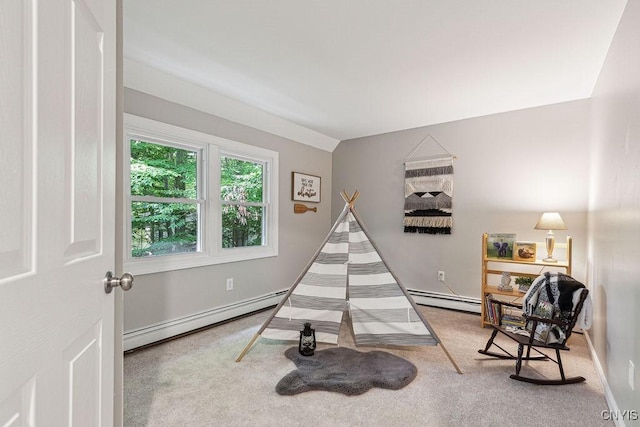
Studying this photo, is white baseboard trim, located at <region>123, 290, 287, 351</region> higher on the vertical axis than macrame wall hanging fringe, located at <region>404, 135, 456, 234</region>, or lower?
lower

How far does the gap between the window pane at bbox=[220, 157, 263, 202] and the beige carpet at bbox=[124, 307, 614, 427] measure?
160 cm

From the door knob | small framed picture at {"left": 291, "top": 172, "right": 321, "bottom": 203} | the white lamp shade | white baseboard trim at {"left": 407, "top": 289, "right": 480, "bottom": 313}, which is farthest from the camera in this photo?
small framed picture at {"left": 291, "top": 172, "right": 321, "bottom": 203}

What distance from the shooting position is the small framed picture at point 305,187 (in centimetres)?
430

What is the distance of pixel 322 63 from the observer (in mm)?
2516

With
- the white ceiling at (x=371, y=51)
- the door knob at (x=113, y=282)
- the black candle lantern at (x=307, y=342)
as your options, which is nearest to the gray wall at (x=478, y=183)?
the white ceiling at (x=371, y=51)

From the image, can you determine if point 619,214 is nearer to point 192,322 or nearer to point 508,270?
point 508,270

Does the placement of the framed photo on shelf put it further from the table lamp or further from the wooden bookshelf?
the table lamp

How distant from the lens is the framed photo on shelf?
3297 millimetres

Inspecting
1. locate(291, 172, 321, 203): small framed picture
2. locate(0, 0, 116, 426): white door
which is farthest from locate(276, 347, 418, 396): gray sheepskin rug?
locate(291, 172, 321, 203): small framed picture

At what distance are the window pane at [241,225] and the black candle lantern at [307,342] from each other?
1.44 m

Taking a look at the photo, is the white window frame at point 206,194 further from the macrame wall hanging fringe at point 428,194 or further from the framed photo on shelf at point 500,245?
the framed photo on shelf at point 500,245

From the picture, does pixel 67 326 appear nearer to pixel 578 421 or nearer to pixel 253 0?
pixel 253 0

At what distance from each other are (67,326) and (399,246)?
13.2 ft

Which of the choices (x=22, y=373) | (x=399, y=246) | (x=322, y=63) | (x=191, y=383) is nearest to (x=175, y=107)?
(x=322, y=63)
